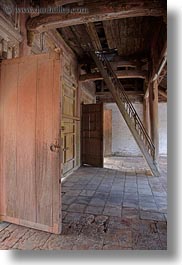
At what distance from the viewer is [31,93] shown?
8.02ft

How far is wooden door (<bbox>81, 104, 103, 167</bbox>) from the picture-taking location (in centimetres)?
657

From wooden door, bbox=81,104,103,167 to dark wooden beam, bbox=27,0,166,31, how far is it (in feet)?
11.7

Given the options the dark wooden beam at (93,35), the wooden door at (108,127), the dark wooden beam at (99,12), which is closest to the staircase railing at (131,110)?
the dark wooden beam at (93,35)

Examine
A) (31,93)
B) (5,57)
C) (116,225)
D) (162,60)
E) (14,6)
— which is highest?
(14,6)

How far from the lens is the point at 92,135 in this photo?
6.71m

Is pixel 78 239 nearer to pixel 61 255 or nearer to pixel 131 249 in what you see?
pixel 61 255

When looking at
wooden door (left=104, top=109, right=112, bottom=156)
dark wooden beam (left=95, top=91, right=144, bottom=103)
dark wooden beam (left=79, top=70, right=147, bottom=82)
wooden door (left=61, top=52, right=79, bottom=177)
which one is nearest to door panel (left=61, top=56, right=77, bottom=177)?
wooden door (left=61, top=52, right=79, bottom=177)

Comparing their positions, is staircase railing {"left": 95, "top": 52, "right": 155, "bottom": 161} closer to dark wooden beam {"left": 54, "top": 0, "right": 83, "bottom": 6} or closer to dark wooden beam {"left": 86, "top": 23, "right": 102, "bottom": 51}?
dark wooden beam {"left": 86, "top": 23, "right": 102, "bottom": 51}

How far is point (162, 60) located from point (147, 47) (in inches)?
A: 60.7

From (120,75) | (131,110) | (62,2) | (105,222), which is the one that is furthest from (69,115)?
(105,222)

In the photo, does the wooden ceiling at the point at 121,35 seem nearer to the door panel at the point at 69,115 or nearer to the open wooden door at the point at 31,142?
the door panel at the point at 69,115

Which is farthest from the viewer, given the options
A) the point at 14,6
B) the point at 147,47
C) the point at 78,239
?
the point at 147,47

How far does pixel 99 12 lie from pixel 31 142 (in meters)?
2.20

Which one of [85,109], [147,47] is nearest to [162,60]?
[147,47]
